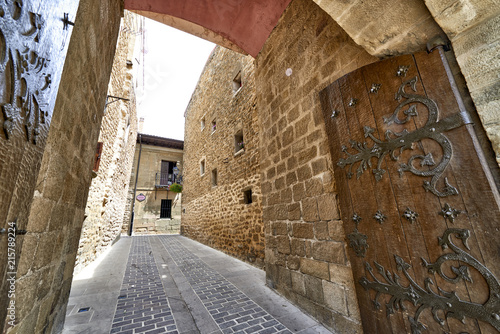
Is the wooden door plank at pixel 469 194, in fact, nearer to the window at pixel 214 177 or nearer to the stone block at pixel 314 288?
the stone block at pixel 314 288

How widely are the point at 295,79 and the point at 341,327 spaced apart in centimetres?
300

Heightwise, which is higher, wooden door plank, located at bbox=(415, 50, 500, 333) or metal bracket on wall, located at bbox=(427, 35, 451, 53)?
metal bracket on wall, located at bbox=(427, 35, 451, 53)

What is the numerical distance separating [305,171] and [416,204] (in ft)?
4.01

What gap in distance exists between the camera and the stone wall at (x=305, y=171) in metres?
2.00

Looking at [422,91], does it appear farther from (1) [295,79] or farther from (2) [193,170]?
(2) [193,170]

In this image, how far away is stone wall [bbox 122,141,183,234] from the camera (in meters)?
13.9

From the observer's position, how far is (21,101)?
2.45 feet

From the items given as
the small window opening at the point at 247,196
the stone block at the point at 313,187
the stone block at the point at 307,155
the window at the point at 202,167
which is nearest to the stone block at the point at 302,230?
the stone block at the point at 313,187

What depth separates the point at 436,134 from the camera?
132 cm

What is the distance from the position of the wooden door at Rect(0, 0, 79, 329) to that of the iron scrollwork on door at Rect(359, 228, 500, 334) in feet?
7.24

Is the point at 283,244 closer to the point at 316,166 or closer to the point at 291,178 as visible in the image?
the point at 291,178

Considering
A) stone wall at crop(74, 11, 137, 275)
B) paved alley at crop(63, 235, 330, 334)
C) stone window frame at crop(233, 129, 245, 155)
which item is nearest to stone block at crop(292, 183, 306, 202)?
paved alley at crop(63, 235, 330, 334)

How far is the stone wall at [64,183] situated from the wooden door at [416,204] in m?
2.37

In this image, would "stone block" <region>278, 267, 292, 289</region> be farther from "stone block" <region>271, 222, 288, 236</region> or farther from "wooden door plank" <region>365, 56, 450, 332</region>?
"wooden door plank" <region>365, 56, 450, 332</region>
